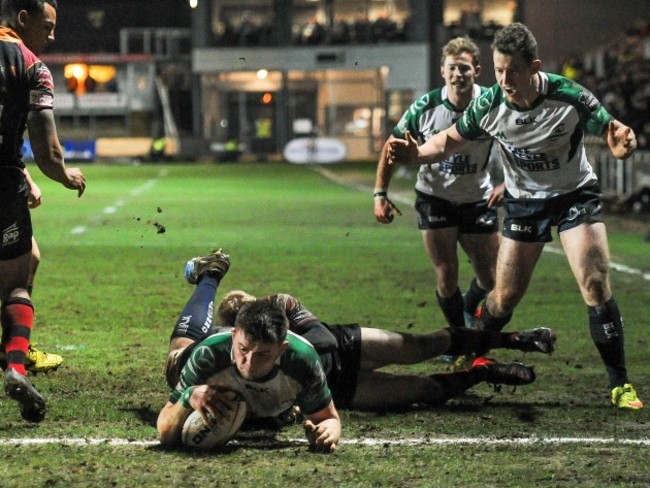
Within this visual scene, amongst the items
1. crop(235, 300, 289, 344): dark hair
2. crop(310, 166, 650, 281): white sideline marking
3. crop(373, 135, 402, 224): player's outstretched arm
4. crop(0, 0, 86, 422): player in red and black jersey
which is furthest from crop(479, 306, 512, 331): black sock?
crop(310, 166, 650, 281): white sideline marking

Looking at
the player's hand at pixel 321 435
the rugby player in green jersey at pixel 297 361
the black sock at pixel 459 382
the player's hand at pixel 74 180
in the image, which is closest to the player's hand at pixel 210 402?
the rugby player in green jersey at pixel 297 361

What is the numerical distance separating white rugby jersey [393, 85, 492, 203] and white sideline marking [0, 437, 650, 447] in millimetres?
3236

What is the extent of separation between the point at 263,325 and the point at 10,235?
1.95m

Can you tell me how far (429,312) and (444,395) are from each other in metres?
4.42

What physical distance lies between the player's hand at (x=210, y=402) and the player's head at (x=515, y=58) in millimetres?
2727

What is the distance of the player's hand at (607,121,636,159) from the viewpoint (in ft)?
25.6

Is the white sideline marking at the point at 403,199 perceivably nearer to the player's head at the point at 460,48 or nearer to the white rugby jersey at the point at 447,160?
the white rugby jersey at the point at 447,160

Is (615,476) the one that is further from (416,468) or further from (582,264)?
(582,264)

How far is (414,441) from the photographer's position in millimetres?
6953

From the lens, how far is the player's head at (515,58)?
25.6 feet

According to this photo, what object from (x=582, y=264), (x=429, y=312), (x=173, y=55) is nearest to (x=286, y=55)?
(x=173, y=55)

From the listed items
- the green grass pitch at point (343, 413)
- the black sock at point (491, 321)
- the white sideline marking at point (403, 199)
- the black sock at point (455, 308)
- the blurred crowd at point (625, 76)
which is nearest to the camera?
the green grass pitch at point (343, 413)

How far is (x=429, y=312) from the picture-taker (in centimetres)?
1227

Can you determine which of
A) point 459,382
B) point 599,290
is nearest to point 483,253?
point 599,290
